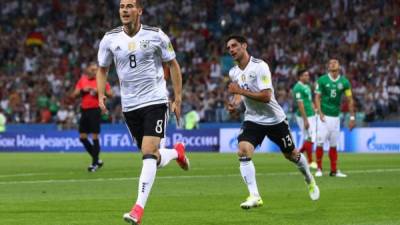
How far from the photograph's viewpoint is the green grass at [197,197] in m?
12.1

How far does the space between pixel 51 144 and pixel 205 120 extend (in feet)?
21.3

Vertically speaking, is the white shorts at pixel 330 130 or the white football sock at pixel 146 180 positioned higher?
the white football sock at pixel 146 180

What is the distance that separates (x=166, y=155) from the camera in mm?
13086

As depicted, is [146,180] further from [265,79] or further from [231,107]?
[265,79]

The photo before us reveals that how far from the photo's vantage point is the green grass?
1212 cm

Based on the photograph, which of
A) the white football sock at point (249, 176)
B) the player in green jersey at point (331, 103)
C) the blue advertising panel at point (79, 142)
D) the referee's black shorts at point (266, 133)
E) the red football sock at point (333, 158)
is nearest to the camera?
the white football sock at point (249, 176)

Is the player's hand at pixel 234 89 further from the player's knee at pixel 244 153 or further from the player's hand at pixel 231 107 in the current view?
the player's knee at pixel 244 153

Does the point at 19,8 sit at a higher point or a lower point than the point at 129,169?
higher

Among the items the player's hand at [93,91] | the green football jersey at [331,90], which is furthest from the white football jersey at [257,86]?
the player's hand at [93,91]

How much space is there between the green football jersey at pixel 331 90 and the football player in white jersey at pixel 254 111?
22.3 ft

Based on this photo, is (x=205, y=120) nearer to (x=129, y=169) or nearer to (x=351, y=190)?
(x=129, y=169)

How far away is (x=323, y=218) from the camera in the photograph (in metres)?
12.0


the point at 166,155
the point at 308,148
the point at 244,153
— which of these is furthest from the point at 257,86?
the point at 308,148

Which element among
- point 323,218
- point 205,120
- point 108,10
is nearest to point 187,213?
point 323,218
